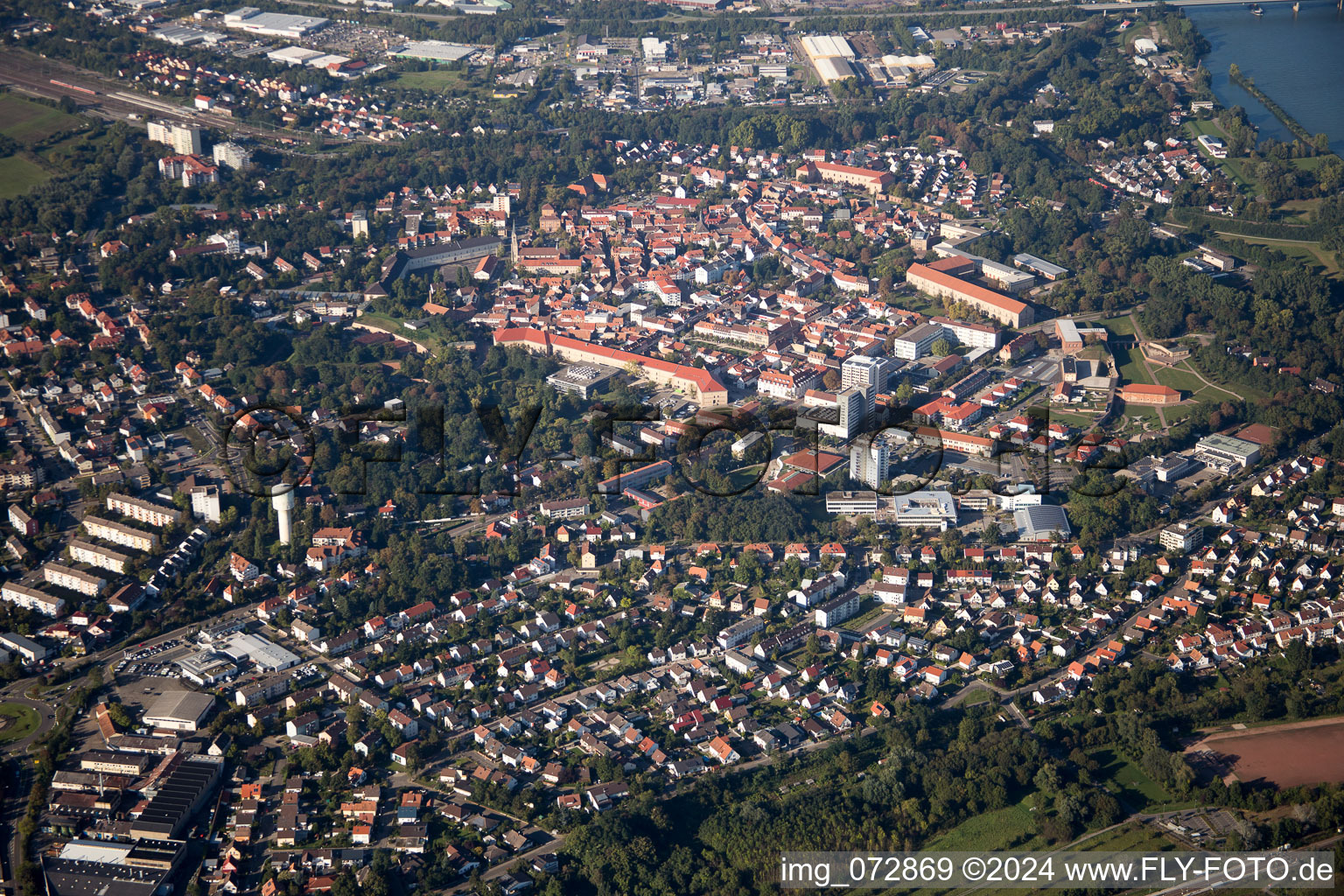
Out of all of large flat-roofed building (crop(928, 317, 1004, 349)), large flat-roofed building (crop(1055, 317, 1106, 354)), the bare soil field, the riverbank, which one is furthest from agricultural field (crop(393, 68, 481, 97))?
the bare soil field

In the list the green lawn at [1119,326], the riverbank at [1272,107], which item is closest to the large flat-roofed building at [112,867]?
the green lawn at [1119,326]

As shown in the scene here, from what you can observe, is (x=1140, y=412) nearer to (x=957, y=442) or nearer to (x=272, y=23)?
(x=957, y=442)

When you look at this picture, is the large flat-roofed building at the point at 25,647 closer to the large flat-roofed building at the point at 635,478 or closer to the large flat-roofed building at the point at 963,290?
the large flat-roofed building at the point at 635,478

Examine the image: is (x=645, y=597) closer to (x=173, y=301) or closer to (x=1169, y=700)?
(x=1169, y=700)

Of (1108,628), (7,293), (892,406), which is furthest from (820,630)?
(7,293)

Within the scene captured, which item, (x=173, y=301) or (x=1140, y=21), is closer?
(x=173, y=301)

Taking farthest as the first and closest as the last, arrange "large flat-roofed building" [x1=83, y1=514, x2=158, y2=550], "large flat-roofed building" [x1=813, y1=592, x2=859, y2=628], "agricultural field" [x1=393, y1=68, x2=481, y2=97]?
"agricultural field" [x1=393, y1=68, x2=481, y2=97] < "large flat-roofed building" [x1=83, y1=514, x2=158, y2=550] < "large flat-roofed building" [x1=813, y1=592, x2=859, y2=628]

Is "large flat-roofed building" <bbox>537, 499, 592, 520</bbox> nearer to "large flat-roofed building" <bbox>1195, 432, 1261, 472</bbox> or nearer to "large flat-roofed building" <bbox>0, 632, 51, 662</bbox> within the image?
"large flat-roofed building" <bbox>0, 632, 51, 662</bbox>

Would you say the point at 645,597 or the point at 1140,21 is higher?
the point at 1140,21
